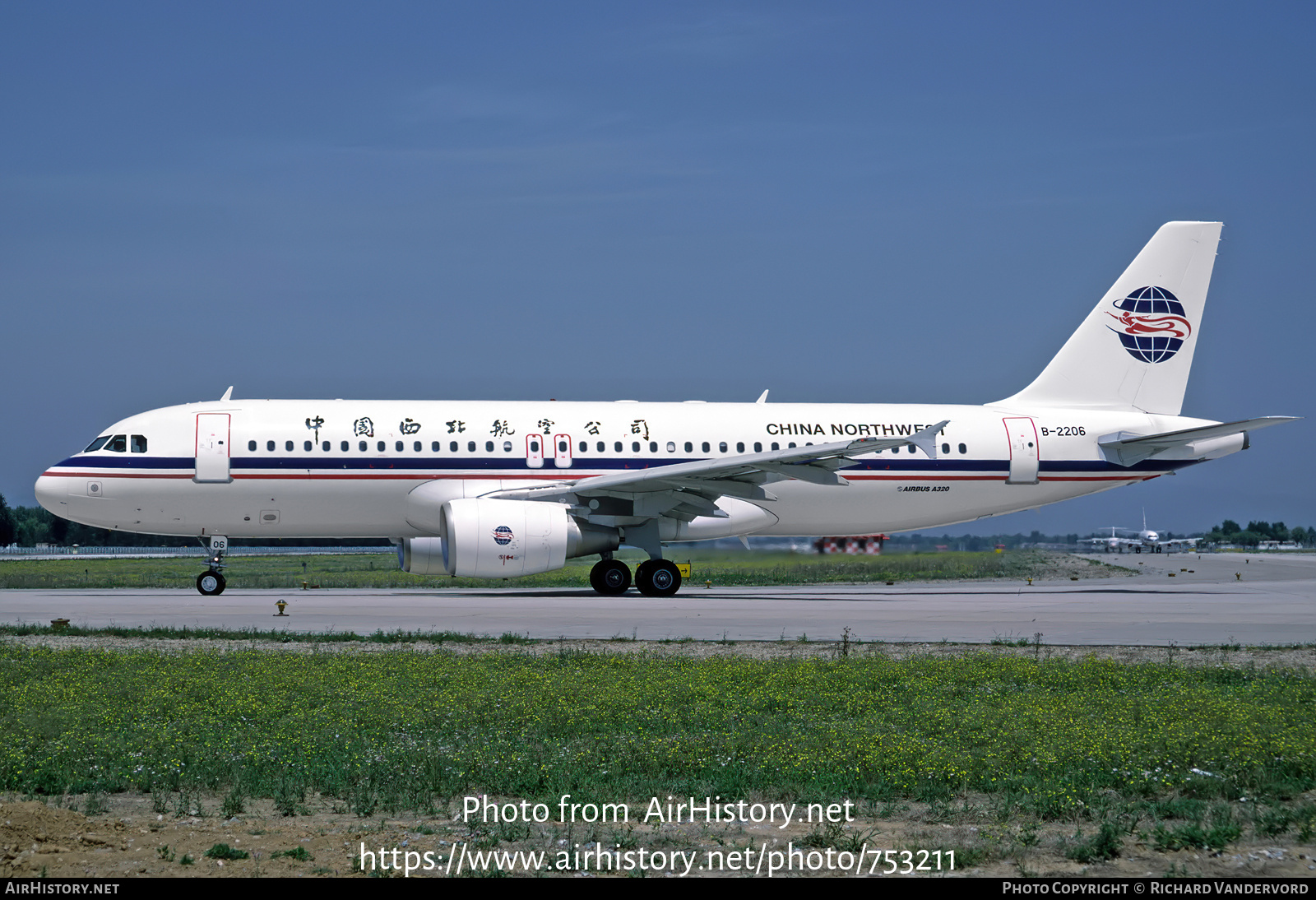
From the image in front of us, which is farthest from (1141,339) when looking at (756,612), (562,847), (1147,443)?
(562,847)

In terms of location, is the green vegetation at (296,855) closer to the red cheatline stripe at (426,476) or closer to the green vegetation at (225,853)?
the green vegetation at (225,853)

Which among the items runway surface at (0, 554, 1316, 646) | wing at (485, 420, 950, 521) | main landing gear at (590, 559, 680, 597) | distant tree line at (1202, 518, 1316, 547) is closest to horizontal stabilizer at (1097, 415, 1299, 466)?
runway surface at (0, 554, 1316, 646)

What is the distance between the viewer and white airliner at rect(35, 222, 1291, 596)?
76.5 ft

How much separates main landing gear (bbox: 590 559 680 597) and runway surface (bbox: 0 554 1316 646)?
491mm

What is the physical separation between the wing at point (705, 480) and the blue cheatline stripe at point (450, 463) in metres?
0.41

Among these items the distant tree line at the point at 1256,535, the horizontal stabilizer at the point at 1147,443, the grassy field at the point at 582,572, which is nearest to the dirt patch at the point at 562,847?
the grassy field at the point at 582,572

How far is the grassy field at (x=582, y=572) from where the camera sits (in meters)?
29.1

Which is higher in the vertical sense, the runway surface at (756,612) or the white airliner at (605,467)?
the white airliner at (605,467)

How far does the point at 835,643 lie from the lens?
585 inches

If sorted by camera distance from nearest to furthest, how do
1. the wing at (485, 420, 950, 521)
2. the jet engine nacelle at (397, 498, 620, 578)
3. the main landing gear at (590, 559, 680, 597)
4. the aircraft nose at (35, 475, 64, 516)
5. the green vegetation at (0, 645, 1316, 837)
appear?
the green vegetation at (0, 645, 1316, 837) → the jet engine nacelle at (397, 498, 620, 578) → the wing at (485, 420, 950, 521) → the aircraft nose at (35, 475, 64, 516) → the main landing gear at (590, 559, 680, 597)

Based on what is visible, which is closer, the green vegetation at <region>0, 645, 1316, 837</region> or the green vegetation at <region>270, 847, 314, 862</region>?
the green vegetation at <region>270, 847, 314, 862</region>

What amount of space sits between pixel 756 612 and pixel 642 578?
189 inches

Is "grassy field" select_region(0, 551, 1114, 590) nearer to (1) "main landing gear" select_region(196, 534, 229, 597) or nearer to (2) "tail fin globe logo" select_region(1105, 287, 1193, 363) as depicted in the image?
(1) "main landing gear" select_region(196, 534, 229, 597)

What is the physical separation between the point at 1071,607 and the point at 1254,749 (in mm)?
14028
